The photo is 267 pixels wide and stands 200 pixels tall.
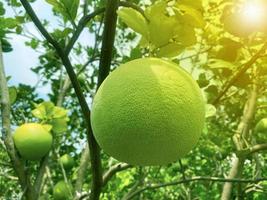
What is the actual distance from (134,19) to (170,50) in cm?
11

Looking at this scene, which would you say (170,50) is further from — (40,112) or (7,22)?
(40,112)

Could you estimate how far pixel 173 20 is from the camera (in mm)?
940

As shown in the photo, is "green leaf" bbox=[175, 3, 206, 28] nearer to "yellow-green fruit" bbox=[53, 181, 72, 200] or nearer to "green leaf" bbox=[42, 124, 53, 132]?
"green leaf" bbox=[42, 124, 53, 132]

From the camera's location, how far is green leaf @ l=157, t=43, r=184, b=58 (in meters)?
0.97

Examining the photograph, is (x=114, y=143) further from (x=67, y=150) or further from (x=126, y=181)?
(x=126, y=181)

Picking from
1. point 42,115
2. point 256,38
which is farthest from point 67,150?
point 256,38

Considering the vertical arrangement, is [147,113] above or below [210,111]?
above

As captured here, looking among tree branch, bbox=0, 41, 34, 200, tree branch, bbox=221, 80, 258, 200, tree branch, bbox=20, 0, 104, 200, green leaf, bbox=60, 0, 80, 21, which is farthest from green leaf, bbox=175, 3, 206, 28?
tree branch, bbox=221, 80, 258, 200

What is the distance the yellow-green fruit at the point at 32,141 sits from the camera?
2.05 meters

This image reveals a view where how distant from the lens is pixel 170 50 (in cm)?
98

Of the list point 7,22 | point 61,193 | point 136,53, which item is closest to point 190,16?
point 136,53

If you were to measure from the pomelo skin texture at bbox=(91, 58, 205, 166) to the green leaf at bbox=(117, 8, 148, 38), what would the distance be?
0.07 meters

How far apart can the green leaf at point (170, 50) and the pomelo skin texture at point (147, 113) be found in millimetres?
55

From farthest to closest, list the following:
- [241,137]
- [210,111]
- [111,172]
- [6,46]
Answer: [241,137]
[6,46]
[111,172]
[210,111]
